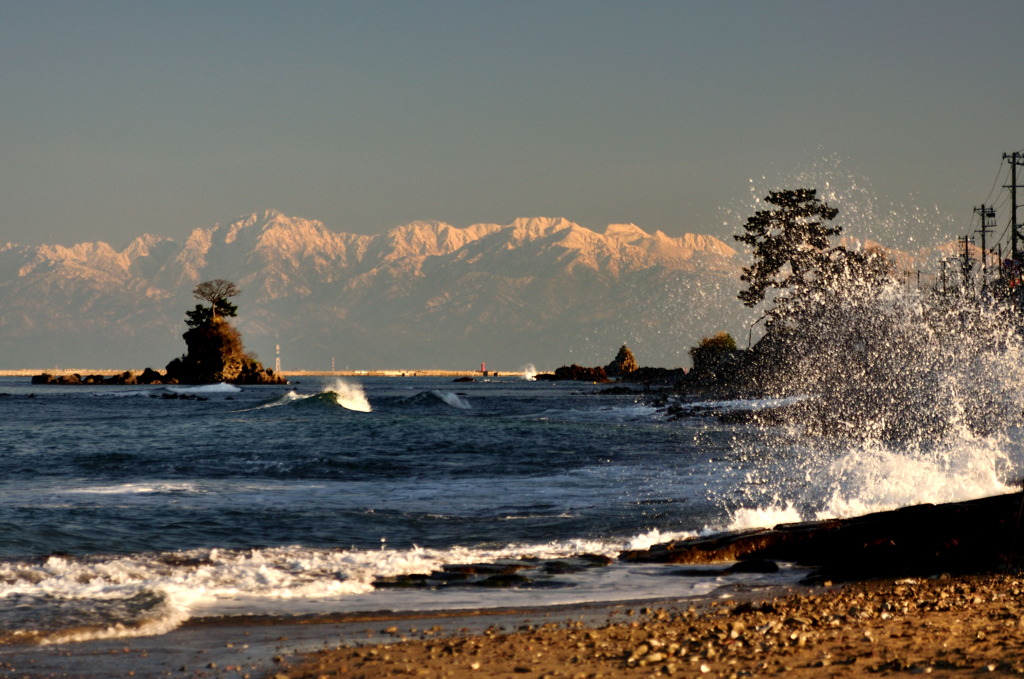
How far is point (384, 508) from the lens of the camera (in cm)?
2075

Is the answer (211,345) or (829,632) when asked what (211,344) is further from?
(829,632)

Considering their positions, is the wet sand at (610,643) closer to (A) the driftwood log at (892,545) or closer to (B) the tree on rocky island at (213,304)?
(A) the driftwood log at (892,545)

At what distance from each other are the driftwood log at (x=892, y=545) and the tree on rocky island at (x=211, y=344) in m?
Answer: 137

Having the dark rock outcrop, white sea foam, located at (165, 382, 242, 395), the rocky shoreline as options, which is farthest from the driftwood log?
the dark rock outcrop

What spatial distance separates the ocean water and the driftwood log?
0.88 metres

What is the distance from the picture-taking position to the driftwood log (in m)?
13.1

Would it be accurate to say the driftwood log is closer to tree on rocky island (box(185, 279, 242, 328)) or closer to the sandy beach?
the sandy beach

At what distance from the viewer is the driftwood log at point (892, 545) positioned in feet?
43.0

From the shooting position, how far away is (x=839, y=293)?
265 ft

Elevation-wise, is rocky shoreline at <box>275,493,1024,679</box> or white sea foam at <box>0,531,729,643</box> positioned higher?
rocky shoreline at <box>275,493,1024,679</box>

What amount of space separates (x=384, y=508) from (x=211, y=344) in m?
132

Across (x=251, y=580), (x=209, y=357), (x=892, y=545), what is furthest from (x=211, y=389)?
(x=892, y=545)

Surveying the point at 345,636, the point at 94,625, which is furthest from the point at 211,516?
the point at 345,636

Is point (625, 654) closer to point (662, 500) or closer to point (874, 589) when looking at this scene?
point (874, 589)
